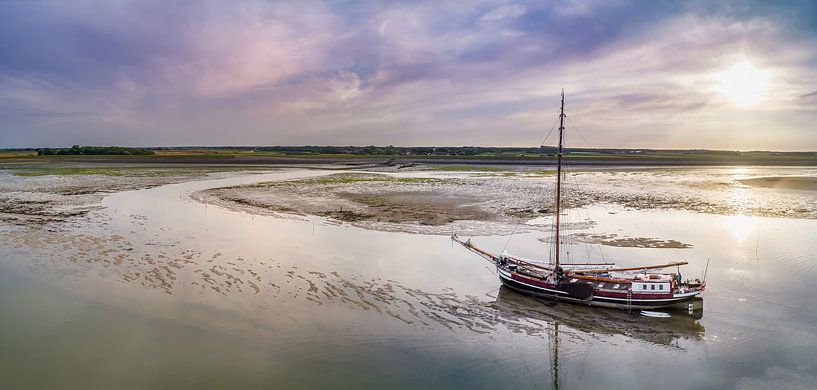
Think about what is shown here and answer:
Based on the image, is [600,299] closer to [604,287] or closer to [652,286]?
[604,287]

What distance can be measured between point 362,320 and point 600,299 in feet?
26.6

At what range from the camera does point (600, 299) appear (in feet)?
51.5

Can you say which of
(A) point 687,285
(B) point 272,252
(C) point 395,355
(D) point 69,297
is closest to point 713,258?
(A) point 687,285

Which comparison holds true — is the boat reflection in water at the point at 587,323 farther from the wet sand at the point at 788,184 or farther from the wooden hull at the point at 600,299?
the wet sand at the point at 788,184

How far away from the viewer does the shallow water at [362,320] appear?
35.8 feet

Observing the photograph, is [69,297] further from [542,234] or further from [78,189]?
[78,189]

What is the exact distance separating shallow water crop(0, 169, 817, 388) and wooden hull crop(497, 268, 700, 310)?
1.30 feet

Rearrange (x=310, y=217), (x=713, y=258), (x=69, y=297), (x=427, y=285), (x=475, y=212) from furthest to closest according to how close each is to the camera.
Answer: (x=475, y=212)
(x=310, y=217)
(x=713, y=258)
(x=427, y=285)
(x=69, y=297)

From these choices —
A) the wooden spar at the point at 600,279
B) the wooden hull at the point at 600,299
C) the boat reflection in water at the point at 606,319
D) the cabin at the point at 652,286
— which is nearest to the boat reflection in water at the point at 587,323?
the boat reflection in water at the point at 606,319

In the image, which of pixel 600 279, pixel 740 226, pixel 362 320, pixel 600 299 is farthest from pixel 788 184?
pixel 362 320

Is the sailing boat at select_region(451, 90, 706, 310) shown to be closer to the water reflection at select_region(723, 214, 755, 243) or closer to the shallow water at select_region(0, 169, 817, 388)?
the shallow water at select_region(0, 169, 817, 388)

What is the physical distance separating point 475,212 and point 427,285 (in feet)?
52.8

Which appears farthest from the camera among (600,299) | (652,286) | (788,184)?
(788,184)

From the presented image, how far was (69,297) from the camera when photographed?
1525 centimetres
